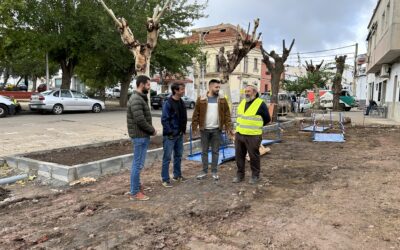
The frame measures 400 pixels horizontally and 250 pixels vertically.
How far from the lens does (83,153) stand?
29.2 feet

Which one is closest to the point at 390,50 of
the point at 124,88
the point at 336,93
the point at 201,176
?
the point at 201,176

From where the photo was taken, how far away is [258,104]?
6551 millimetres

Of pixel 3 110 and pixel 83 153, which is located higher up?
pixel 3 110

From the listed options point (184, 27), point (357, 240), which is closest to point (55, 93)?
point (184, 27)

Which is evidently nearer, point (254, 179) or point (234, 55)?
point (254, 179)

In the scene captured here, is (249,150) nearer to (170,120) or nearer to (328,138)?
(170,120)

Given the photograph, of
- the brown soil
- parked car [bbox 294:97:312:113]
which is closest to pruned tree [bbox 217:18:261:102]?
the brown soil

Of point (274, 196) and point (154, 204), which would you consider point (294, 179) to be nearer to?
Answer: point (274, 196)

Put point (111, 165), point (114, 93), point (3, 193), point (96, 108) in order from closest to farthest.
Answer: point (3, 193) < point (111, 165) < point (96, 108) < point (114, 93)

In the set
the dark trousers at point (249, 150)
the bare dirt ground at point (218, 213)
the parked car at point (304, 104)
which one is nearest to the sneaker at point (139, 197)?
the bare dirt ground at point (218, 213)

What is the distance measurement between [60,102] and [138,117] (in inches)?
687

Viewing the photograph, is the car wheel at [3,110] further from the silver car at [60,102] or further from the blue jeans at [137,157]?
the blue jeans at [137,157]

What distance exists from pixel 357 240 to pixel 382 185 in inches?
109

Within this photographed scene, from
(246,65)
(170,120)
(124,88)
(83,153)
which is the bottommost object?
(83,153)
